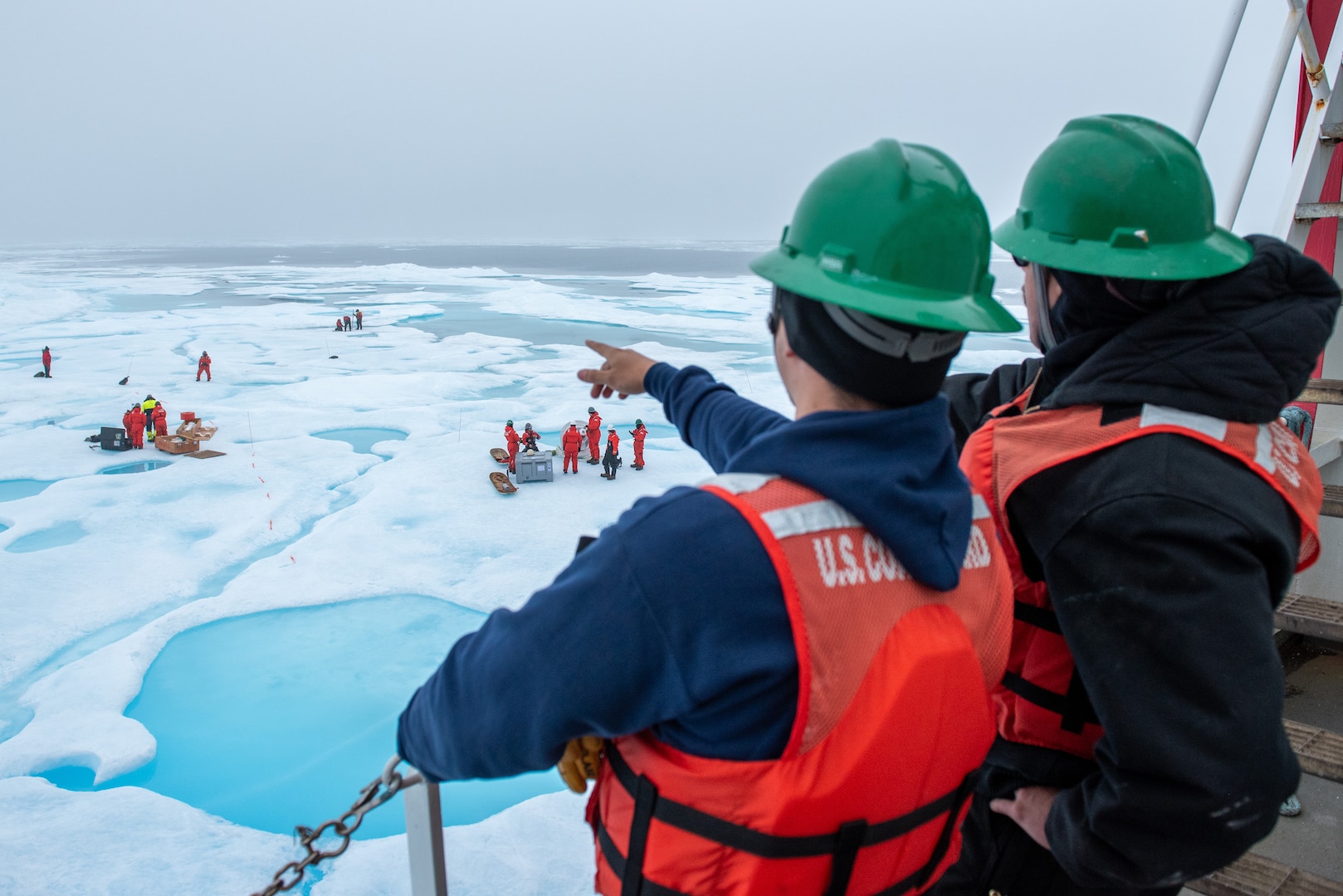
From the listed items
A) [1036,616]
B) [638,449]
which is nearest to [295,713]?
[1036,616]

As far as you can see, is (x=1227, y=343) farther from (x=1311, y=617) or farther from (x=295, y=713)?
(x=295, y=713)

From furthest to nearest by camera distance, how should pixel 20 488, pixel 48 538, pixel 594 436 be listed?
1. pixel 594 436
2. pixel 20 488
3. pixel 48 538

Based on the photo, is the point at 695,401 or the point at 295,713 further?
the point at 295,713

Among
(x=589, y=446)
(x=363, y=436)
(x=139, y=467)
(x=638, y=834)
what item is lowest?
(x=139, y=467)

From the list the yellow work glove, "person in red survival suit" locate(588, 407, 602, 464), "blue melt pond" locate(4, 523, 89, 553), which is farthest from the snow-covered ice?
the yellow work glove

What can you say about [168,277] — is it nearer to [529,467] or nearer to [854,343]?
[529,467]

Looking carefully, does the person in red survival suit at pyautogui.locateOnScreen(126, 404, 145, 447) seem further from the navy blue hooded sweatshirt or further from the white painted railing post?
the navy blue hooded sweatshirt
